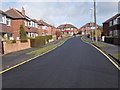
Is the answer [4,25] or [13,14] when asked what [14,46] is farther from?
[13,14]

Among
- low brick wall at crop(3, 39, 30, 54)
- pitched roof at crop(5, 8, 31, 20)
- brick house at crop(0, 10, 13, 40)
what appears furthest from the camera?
pitched roof at crop(5, 8, 31, 20)

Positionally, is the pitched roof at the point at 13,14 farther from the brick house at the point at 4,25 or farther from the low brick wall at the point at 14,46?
the low brick wall at the point at 14,46

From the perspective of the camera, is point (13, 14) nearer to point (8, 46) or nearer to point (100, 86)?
point (8, 46)

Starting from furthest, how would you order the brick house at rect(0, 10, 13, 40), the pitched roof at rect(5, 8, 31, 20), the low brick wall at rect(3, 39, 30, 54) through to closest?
the pitched roof at rect(5, 8, 31, 20), the brick house at rect(0, 10, 13, 40), the low brick wall at rect(3, 39, 30, 54)

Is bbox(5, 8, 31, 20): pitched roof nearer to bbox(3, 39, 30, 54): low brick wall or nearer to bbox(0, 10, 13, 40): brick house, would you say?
bbox(0, 10, 13, 40): brick house

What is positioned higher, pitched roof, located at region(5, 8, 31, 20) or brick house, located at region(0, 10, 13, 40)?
pitched roof, located at region(5, 8, 31, 20)

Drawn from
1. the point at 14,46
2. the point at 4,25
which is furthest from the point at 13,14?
the point at 14,46

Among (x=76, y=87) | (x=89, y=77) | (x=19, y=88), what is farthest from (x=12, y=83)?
(x=89, y=77)

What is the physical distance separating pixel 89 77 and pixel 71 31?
93.4 meters

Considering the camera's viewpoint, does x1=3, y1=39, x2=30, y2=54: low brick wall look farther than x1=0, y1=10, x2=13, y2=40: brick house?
No

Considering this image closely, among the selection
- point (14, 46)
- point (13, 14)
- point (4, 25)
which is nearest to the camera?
point (14, 46)

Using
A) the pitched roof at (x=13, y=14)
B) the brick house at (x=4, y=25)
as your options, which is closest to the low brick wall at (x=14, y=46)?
the brick house at (x=4, y=25)

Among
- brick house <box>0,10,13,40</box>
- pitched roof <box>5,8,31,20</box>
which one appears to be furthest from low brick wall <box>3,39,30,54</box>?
pitched roof <box>5,8,31,20</box>

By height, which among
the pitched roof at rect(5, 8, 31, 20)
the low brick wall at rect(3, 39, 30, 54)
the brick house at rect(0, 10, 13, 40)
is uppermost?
the pitched roof at rect(5, 8, 31, 20)
